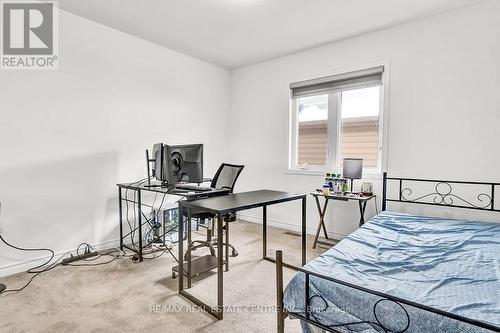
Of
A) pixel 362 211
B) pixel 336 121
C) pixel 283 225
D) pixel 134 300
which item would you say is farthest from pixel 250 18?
pixel 134 300

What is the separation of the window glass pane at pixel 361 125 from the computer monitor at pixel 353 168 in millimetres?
297

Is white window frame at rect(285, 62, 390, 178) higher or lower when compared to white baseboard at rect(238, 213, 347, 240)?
higher

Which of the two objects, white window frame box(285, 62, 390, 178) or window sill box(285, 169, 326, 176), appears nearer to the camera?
white window frame box(285, 62, 390, 178)

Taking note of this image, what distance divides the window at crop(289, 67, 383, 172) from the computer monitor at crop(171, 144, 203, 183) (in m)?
1.74

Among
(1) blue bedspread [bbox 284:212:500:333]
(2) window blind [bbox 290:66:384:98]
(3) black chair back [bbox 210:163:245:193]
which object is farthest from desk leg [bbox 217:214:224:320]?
(2) window blind [bbox 290:66:384:98]

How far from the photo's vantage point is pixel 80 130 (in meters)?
2.83

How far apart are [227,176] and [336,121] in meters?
1.64

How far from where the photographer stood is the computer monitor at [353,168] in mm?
3042

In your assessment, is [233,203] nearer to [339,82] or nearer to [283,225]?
[283,225]

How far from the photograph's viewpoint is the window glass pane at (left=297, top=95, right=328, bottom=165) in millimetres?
3639

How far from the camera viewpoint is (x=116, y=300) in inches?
78.5

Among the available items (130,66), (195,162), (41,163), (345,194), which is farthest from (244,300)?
(130,66)

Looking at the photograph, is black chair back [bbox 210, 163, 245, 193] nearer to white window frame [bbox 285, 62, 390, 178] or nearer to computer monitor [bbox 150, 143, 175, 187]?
computer monitor [bbox 150, 143, 175, 187]

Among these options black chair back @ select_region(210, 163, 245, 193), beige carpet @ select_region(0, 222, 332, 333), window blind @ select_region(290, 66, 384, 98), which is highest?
window blind @ select_region(290, 66, 384, 98)
